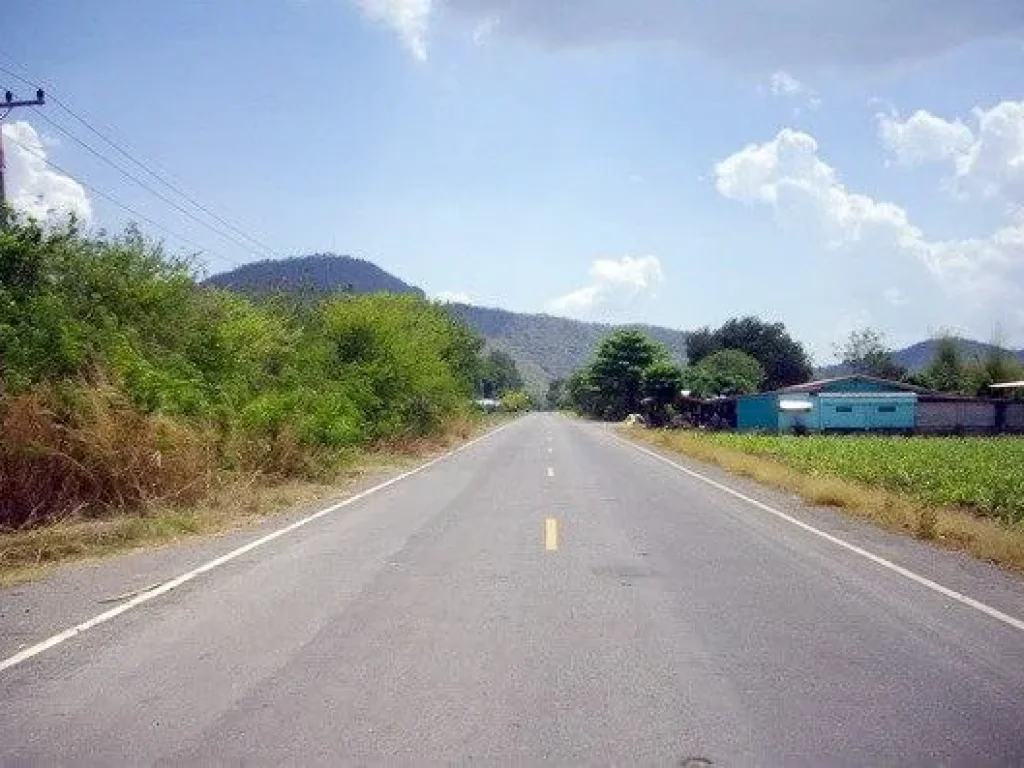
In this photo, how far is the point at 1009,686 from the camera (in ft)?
18.1

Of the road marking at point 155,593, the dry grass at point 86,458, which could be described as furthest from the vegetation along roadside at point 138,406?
the road marking at point 155,593

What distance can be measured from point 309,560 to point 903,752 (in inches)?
280

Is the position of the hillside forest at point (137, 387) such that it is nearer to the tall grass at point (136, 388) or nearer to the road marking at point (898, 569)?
the tall grass at point (136, 388)

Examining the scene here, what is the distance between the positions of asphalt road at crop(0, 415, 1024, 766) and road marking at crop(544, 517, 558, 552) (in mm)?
318

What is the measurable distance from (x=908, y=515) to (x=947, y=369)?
251 ft

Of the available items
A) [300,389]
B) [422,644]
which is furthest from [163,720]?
[300,389]

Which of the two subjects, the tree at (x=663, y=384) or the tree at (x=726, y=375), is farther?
the tree at (x=663, y=384)

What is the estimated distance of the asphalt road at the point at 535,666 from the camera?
15.0ft

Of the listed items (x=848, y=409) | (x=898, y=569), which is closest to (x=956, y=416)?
(x=848, y=409)

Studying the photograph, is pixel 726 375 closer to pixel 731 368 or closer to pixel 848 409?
pixel 731 368

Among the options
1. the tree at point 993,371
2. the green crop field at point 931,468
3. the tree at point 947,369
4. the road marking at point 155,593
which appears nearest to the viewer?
the road marking at point 155,593

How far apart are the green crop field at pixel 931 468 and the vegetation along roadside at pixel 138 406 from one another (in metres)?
13.4

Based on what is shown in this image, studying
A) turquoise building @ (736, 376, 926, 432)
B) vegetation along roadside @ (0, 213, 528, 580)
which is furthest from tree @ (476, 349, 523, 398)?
vegetation along roadside @ (0, 213, 528, 580)

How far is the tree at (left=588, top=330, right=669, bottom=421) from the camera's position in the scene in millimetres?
96688
